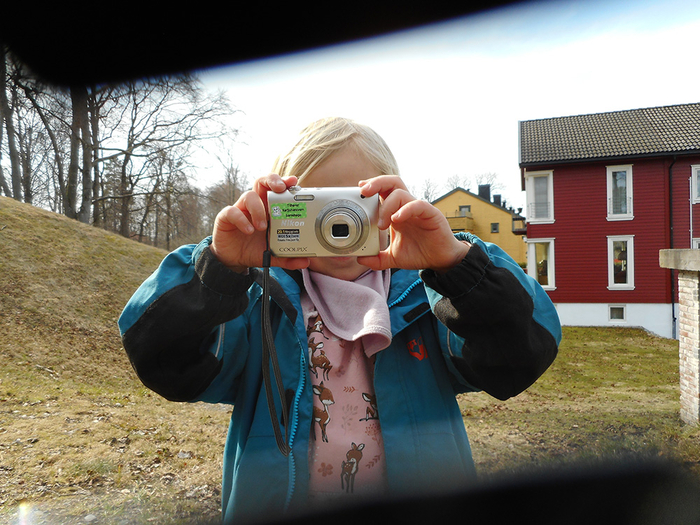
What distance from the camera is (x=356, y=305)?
4.79 feet

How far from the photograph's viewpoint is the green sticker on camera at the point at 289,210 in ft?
4.58

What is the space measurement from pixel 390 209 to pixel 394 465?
724mm

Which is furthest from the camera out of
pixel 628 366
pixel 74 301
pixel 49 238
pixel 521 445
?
pixel 49 238

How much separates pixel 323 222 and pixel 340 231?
0.06 metres

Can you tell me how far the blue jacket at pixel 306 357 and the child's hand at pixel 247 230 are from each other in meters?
0.04

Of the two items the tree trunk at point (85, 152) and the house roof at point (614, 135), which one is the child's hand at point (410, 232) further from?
the house roof at point (614, 135)

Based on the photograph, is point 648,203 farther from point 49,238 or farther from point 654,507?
point 49,238

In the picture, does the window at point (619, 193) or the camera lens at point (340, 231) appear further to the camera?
the window at point (619, 193)

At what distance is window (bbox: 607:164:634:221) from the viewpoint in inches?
787

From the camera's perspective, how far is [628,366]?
12391 mm

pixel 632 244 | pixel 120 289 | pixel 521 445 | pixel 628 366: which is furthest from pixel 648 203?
pixel 120 289

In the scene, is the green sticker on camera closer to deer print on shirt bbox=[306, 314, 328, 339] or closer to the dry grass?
deer print on shirt bbox=[306, 314, 328, 339]

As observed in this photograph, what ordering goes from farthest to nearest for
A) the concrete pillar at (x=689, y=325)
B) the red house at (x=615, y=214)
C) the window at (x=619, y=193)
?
the window at (x=619, y=193)
the red house at (x=615, y=214)
the concrete pillar at (x=689, y=325)

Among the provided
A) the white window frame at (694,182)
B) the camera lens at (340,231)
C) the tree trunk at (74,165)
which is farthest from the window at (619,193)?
the camera lens at (340,231)
